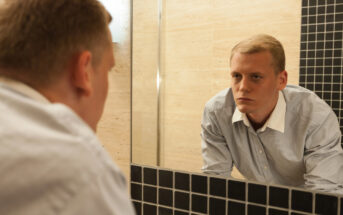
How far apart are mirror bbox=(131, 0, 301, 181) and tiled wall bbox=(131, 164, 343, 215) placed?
0.04 m

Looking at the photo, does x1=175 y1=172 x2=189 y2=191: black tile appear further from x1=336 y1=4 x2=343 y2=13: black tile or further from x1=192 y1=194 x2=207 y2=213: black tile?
x1=336 y1=4 x2=343 y2=13: black tile

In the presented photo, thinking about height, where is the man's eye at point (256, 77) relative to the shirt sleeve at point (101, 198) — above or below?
above

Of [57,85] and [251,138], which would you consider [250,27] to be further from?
[57,85]

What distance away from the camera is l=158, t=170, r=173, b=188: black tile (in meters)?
1.05

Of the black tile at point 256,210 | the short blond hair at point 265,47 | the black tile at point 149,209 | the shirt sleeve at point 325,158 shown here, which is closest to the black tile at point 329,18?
the short blond hair at point 265,47

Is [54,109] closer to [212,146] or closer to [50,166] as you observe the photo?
[50,166]

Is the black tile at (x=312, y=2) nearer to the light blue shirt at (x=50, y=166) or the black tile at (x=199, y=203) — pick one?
the black tile at (x=199, y=203)

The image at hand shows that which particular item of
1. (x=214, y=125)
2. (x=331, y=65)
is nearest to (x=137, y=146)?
(x=214, y=125)

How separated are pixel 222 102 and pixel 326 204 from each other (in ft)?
1.22

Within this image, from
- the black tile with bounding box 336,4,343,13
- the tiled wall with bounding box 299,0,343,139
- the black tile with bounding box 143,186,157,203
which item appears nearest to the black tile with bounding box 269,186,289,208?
the tiled wall with bounding box 299,0,343,139

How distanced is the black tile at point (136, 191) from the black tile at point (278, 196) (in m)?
0.41

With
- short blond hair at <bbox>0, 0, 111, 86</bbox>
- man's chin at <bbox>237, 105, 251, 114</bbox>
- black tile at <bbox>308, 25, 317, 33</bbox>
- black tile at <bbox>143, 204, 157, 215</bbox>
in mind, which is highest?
black tile at <bbox>308, 25, 317, 33</bbox>

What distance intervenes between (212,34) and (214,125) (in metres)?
0.27

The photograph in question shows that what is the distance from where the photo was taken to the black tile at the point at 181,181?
40.3 inches
